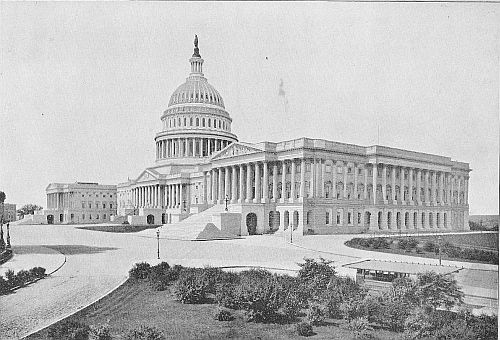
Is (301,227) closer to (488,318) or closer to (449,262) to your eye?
(449,262)

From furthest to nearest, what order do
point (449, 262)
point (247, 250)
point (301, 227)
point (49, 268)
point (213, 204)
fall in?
point (213, 204) < point (301, 227) < point (247, 250) < point (449, 262) < point (49, 268)

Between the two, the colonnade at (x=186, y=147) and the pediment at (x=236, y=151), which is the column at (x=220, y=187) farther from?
the colonnade at (x=186, y=147)

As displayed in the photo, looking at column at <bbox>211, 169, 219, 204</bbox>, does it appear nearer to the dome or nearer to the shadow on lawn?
the dome

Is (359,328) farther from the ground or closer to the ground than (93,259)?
closer to the ground

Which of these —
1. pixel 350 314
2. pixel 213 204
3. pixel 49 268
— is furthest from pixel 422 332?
pixel 213 204

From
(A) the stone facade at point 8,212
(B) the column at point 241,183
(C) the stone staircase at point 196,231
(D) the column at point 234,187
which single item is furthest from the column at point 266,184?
(A) the stone facade at point 8,212

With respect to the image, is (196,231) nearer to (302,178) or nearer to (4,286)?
(302,178)

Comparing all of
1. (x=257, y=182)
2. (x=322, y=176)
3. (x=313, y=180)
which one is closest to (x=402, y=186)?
(x=322, y=176)
